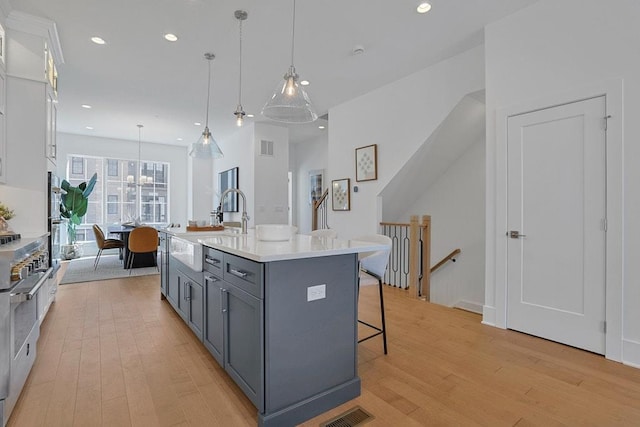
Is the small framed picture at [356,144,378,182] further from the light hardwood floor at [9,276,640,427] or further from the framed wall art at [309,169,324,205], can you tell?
the framed wall art at [309,169,324,205]

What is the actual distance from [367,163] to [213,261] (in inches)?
133

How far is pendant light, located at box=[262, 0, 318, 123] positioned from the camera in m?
2.52

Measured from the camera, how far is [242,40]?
3529 millimetres

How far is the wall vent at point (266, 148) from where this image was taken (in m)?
6.77

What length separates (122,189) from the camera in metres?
8.50

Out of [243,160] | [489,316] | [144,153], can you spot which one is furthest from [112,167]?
[489,316]

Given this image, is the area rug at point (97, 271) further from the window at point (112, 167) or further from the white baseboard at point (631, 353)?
the white baseboard at point (631, 353)

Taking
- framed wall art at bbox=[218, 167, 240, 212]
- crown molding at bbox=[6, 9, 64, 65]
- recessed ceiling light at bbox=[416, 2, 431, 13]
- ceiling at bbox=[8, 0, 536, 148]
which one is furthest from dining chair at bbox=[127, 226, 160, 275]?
recessed ceiling light at bbox=[416, 2, 431, 13]

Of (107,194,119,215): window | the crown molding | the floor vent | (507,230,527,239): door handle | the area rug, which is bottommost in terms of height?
the floor vent

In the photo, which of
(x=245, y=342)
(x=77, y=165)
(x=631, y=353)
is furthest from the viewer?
(x=77, y=165)

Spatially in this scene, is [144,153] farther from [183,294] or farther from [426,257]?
[426,257]

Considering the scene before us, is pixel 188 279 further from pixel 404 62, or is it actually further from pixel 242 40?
pixel 404 62

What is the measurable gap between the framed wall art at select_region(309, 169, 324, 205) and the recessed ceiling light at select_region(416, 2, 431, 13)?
5.26m

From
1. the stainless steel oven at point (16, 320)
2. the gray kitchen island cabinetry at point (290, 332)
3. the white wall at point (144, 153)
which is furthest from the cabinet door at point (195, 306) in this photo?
the white wall at point (144, 153)
